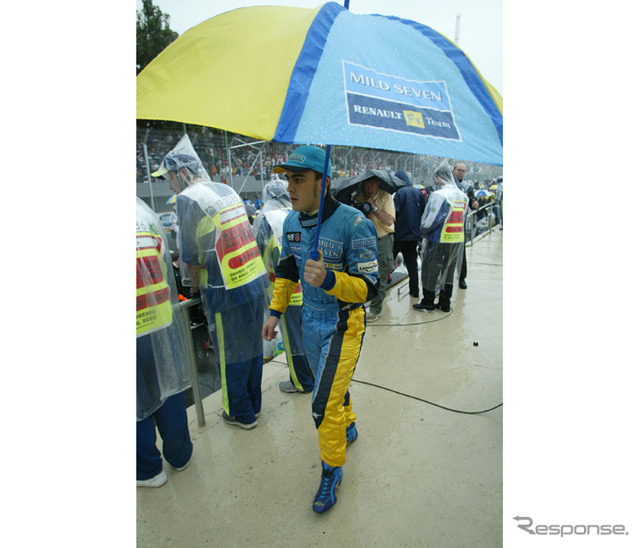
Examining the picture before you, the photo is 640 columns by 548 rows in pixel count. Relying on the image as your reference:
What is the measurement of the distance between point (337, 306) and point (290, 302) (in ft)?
3.81

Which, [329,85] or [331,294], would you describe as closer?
[329,85]

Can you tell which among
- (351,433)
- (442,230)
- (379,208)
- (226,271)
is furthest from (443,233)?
(226,271)

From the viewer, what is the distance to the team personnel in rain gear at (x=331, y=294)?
6.52 ft

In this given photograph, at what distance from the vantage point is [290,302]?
126 inches

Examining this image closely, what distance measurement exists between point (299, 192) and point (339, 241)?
1.15 feet

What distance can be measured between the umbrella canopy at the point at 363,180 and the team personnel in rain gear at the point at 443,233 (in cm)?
61

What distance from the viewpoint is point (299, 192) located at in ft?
6.75

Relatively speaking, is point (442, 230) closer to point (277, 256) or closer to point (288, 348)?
point (277, 256)

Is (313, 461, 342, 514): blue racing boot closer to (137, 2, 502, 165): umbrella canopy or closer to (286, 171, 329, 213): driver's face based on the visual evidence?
(286, 171, 329, 213): driver's face

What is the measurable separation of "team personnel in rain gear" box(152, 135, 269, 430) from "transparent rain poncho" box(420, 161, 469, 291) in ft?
9.31

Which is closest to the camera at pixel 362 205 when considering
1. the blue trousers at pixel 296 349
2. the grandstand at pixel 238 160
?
the blue trousers at pixel 296 349

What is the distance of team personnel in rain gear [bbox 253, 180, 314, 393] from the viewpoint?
3.22m

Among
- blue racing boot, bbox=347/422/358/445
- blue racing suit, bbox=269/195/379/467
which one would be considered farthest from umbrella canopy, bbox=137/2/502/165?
blue racing boot, bbox=347/422/358/445

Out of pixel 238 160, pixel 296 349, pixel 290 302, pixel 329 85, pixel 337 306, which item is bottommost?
pixel 296 349
